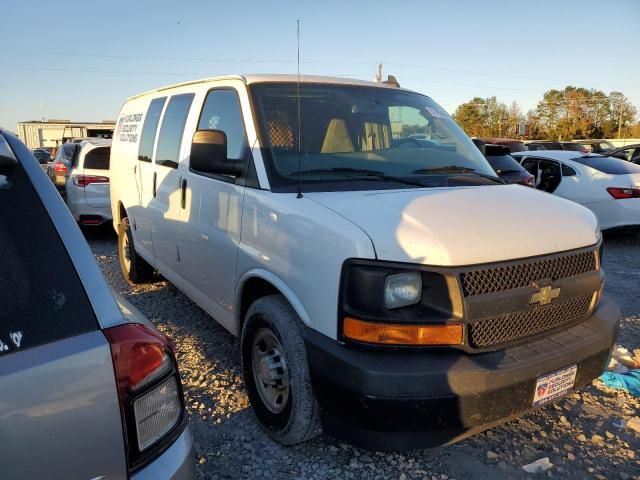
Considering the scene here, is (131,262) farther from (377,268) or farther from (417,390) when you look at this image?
(417,390)

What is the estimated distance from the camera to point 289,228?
2580 millimetres

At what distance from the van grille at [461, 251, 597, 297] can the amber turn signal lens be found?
0.65ft

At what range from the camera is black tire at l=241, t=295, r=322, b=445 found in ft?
8.14

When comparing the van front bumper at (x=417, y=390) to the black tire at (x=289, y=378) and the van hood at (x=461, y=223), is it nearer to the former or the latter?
the black tire at (x=289, y=378)

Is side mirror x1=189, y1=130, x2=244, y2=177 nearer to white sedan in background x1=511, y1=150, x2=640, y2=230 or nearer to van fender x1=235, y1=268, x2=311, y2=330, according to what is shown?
van fender x1=235, y1=268, x2=311, y2=330

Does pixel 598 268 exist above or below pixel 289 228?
below

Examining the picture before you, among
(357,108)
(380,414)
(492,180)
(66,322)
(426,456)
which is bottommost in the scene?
(426,456)

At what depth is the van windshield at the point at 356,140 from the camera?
297 cm

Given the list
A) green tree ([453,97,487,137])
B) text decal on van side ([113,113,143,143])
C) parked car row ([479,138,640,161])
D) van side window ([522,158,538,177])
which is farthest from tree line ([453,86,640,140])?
text decal on van side ([113,113,143,143])

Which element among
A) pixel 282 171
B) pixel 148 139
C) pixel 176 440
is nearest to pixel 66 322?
pixel 176 440

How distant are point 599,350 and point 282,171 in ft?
6.46

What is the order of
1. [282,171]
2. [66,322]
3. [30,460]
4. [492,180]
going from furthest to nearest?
[492,180], [282,171], [66,322], [30,460]

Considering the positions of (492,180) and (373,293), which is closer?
(373,293)

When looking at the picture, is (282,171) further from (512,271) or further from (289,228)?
(512,271)
